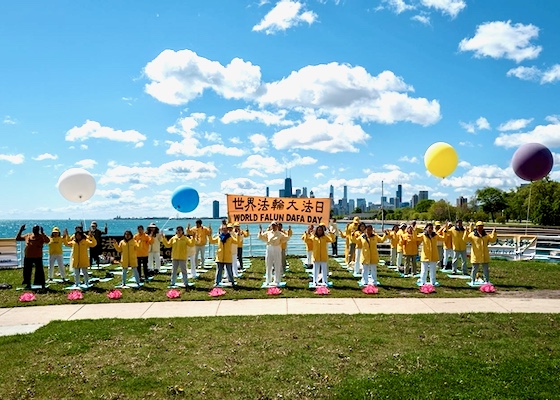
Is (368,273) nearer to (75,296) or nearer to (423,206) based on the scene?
(75,296)

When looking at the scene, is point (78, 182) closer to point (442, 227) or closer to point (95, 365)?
point (95, 365)

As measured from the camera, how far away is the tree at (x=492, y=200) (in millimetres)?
98375

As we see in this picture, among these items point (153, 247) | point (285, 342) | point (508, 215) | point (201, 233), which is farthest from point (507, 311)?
point (508, 215)

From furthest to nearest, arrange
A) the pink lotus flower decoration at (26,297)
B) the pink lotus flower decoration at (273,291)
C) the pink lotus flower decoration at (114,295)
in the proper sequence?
the pink lotus flower decoration at (273,291), the pink lotus flower decoration at (114,295), the pink lotus flower decoration at (26,297)

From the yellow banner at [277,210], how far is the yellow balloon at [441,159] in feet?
12.9

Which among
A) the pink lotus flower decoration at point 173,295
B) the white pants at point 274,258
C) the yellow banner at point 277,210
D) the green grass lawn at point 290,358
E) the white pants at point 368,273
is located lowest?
the green grass lawn at point 290,358

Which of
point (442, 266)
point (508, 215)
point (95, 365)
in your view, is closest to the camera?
point (95, 365)

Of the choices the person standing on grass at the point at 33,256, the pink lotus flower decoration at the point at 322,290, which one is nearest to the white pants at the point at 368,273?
the pink lotus flower decoration at the point at 322,290

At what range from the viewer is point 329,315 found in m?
9.59

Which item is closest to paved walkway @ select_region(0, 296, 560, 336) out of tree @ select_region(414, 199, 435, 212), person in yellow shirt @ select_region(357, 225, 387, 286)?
person in yellow shirt @ select_region(357, 225, 387, 286)

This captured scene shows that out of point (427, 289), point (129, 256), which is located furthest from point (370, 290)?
point (129, 256)

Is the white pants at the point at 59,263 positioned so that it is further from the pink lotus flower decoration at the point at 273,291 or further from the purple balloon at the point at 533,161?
the purple balloon at the point at 533,161

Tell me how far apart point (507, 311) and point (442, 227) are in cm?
763

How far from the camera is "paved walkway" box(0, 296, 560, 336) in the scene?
9969mm
